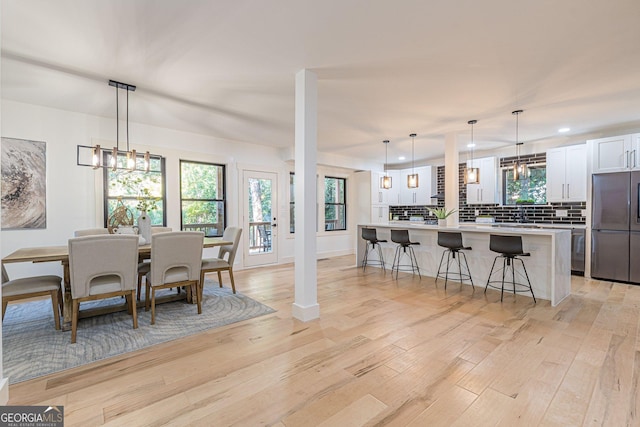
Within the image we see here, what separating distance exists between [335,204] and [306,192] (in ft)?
15.9

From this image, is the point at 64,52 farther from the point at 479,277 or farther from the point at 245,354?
the point at 479,277

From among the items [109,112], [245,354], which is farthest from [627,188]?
[109,112]

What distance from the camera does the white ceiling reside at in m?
2.09

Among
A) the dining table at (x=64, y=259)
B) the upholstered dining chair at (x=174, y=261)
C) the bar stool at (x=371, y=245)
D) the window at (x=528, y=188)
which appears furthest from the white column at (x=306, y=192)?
the window at (x=528, y=188)

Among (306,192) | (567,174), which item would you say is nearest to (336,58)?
(306,192)

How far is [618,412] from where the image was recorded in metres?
1.67

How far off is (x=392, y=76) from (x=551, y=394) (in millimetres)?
2952

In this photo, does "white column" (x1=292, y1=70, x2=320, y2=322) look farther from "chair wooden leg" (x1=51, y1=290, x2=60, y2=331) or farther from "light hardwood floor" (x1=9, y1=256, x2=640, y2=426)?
"chair wooden leg" (x1=51, y1=290, x2=60, y2=331)

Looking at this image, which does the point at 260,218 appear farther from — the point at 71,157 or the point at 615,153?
the point at 615,153

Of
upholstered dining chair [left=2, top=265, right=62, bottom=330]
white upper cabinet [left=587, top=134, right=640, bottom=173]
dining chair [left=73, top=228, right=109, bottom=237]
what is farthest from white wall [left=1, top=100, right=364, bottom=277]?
white upper cabinet [left=587, top=134, right=640, bottom=173]

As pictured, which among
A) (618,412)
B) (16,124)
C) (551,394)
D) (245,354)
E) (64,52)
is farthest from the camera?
(16,124)

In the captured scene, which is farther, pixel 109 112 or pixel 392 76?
pixel 109 112

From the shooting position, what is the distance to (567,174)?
523 cm

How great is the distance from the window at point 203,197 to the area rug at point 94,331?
1910 mm
